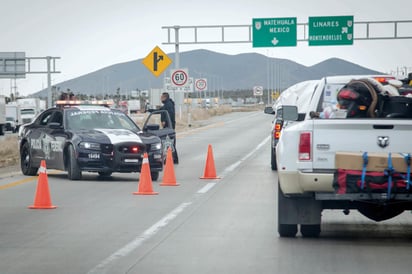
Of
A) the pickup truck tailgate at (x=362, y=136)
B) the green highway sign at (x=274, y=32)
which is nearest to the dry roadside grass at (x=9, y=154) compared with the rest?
the pickup truck tailgate at (x=362, y=136)

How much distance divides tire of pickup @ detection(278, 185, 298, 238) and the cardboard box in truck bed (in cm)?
103

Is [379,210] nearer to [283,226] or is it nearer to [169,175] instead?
[283,226]

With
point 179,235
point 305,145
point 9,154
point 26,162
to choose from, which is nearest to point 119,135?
point 26,162

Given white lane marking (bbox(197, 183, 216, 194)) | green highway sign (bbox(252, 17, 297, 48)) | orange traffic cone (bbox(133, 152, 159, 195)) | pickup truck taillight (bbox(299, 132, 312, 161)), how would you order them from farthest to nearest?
green highway sign (bbox(252, 17, 297, 48)) → white lane marking (bbox(197, 183, 216, 194)) → orange traffic cone (bbox(133, 152, 159, 195)) → pickup truck taillight (bbox(299, 132, 312, 161))

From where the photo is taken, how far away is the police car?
21.0 m

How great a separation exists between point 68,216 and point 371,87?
522cm

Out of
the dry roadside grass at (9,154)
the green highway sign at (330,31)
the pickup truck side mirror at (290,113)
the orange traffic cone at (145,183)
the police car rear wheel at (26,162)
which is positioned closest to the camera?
the pickup truck side mirror at (290,113)

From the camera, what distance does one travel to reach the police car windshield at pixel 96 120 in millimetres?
22188

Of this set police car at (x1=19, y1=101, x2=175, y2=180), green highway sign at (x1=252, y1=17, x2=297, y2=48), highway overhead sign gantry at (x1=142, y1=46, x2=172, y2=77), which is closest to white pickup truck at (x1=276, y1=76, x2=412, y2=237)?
police car at (x1=19, y1=101, x2=175, y2=180)

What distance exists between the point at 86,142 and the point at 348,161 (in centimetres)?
1054

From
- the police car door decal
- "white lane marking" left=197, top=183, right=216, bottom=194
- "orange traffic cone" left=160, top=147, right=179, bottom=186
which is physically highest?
the police car door decal

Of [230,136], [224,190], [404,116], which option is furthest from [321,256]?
[230,136]

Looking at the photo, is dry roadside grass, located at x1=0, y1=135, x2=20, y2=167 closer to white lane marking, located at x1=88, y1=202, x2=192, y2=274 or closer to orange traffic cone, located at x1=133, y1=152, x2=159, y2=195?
orange traffic cone, located at x1=133, y1=152, x2=159, y2=195

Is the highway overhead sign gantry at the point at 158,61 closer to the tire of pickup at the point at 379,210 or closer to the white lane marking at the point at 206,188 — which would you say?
the white lane marking at the point at 206,188
